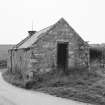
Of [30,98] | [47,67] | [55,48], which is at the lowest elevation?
[30,98]

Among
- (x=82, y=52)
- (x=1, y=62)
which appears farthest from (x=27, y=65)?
(x=1, y=62)

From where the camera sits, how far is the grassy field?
1215cm

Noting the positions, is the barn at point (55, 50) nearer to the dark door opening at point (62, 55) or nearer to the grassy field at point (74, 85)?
the dark door opening at point (62, 55)

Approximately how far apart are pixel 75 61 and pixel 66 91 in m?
6.44

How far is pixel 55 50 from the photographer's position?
61.9ft

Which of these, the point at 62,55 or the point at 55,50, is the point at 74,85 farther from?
the point at 62,55

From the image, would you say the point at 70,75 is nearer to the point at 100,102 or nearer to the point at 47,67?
the point at 47,67

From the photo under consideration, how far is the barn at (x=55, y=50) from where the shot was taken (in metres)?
18.1

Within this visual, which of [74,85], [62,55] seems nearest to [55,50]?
[62,55]

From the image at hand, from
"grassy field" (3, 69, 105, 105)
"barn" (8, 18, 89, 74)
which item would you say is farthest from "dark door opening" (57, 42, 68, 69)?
"grassy field" (3, 69, 105, 105)

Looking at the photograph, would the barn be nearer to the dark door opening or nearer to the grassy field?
the dark door opening

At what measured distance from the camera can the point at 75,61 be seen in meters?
19.6

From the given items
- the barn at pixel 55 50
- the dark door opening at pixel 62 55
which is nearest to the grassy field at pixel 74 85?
the barn at pixel 55 50

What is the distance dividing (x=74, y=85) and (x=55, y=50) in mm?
4355
